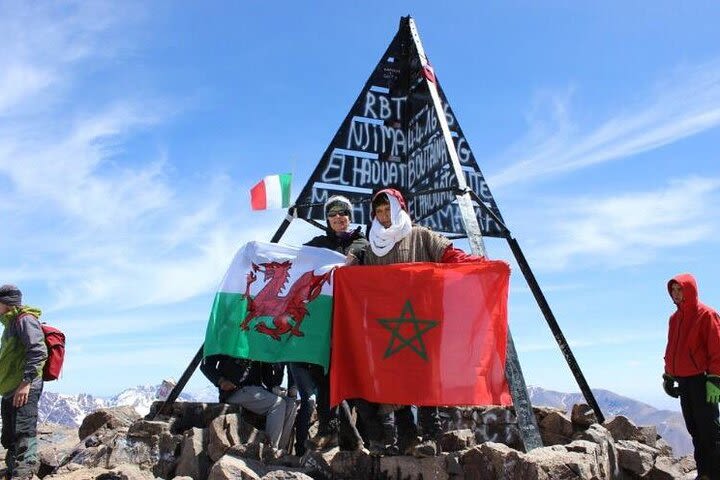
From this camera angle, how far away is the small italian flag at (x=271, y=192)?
10.6 metres

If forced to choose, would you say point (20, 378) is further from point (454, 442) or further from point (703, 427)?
point (703, 427)

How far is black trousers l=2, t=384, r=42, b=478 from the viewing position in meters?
7.42

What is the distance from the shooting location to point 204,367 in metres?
7.97

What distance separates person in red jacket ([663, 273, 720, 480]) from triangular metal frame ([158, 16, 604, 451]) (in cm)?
212

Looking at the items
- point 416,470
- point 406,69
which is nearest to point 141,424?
point 416,470

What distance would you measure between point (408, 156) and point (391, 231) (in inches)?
178

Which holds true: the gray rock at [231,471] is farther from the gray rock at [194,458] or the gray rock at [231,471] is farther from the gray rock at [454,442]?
the gray rock at [454,442]

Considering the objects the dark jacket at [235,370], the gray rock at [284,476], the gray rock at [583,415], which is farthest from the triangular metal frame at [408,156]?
the gray rock at [284,476]

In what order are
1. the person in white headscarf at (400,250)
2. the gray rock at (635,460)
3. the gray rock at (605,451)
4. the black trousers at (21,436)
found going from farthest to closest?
the black trousers at (21,436) → the gray rock at (635,460) → the person in white headscarf at (400,250) → the gray rock at (605,451)

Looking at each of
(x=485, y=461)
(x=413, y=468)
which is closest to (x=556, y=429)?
(x=485, y=461)

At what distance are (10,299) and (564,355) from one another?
7.41 meters

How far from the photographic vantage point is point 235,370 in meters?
7.87

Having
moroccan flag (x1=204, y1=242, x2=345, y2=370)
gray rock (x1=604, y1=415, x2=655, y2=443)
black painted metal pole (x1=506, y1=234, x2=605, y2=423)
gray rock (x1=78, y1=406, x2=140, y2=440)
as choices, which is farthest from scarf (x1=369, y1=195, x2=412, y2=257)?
gray rock (x1=78, y1=406, x2=140, y2=440)

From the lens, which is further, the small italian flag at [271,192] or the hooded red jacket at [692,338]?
the small italian flag at [271,192]
